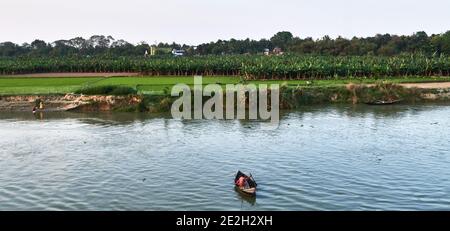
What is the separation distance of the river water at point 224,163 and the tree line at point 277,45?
6114 centimetres

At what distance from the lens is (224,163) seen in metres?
27.3

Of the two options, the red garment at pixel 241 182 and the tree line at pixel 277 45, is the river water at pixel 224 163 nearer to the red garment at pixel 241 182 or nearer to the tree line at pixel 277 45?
the red garment at pixel 241 182

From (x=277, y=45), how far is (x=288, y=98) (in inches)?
4191

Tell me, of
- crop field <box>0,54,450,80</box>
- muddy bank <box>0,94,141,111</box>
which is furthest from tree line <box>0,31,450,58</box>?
muddy bank <box>0,94,141,111</box>

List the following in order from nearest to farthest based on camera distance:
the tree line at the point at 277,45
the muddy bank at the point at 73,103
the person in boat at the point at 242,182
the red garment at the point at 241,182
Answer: the person in boat at the point at 242,182
the red garment at the point at 241,182
the muddy bank at the point at 73,103
the tree line at the point at 277,45

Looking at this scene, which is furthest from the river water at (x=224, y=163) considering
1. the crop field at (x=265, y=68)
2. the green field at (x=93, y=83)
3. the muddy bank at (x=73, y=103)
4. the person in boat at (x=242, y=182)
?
the crop field at (x=265, y=68)

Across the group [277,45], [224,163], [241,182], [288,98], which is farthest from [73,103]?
[277,45]

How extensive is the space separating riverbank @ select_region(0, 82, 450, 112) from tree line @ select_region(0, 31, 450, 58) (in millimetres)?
39083

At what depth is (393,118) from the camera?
140 feet

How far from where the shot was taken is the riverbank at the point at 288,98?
162 ft

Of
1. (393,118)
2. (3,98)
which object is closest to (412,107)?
(393,118)

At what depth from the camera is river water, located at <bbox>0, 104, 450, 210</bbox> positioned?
68.7 feet

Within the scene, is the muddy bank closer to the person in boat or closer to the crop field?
the crop field
